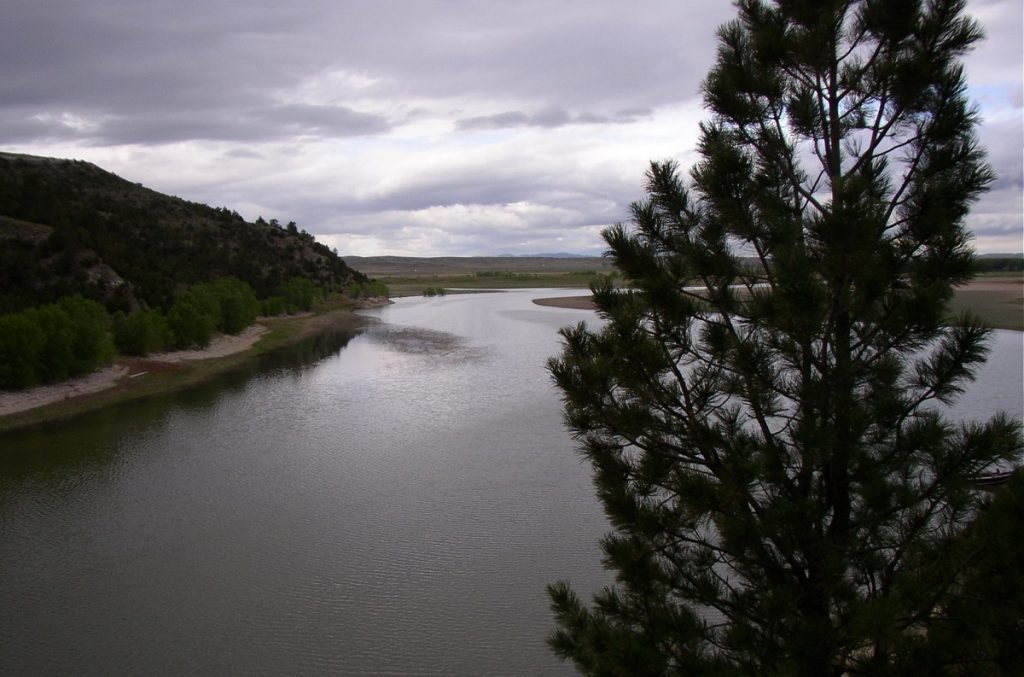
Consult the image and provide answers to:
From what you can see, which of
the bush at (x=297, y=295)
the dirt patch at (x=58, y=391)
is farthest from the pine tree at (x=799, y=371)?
the bush at (x=297, y=295)

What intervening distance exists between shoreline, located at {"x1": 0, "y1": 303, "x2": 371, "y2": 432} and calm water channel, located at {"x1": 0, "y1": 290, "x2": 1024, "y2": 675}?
146 cm

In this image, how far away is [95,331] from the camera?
27.8 m

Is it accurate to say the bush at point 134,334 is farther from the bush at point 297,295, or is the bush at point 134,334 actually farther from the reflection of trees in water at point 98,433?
the bush at point 297,295

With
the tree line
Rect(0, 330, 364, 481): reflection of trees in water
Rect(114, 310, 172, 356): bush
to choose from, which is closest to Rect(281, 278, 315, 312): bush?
the tree line

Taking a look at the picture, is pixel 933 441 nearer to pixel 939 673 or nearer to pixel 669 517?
pixel 939 673

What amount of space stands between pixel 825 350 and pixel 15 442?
72.7ft

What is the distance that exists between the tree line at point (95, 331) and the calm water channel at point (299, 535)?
3.39 meters

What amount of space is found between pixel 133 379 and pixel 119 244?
19.9 meters

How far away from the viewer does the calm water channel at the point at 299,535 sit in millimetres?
10250

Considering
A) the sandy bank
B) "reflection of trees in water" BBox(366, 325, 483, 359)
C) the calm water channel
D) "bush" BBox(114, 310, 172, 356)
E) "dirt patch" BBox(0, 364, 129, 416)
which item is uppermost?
"bush" BBox(114, 310, 172, 356)

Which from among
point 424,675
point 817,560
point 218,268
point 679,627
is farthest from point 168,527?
point 218,268

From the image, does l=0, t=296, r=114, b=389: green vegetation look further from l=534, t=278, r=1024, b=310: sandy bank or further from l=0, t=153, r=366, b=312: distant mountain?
l=534, t=278, r=1024, b=310: sandy bank

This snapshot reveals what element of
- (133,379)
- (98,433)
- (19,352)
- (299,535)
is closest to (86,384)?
(133,379)

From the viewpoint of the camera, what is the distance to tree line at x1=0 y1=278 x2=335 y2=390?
81.6 feet
